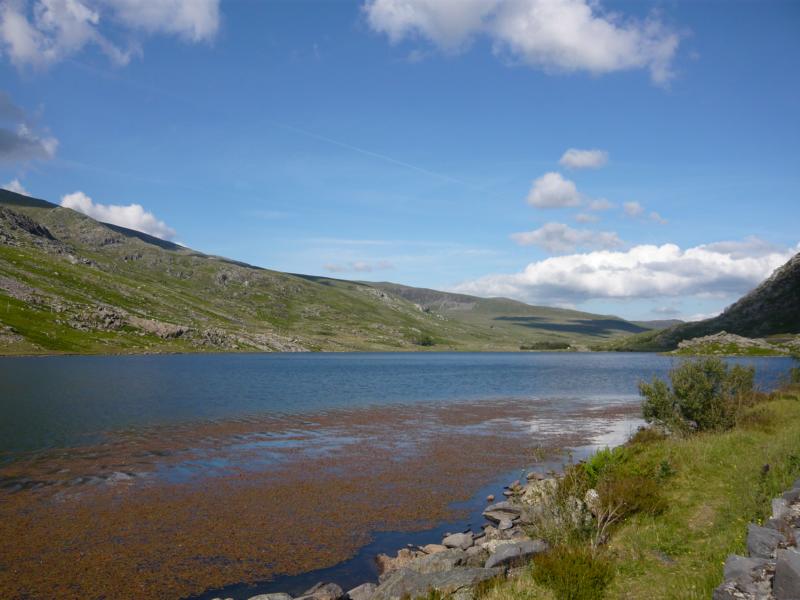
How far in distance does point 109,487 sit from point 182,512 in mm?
6762

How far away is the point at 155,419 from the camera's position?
2093 inches

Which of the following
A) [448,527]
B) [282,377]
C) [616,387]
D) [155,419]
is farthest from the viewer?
[282,377]

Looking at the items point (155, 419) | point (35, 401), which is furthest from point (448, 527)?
point (35, 401)

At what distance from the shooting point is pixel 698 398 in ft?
108

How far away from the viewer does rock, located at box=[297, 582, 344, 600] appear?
640 inches

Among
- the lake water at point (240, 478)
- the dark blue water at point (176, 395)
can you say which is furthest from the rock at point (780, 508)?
the dark blue water at point (176, 395)

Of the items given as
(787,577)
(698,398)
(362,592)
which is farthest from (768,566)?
(698,398)

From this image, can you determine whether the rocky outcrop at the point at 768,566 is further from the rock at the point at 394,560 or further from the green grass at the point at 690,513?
the rock at the point at 394,560

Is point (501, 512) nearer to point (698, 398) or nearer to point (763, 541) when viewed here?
point (763, 541)

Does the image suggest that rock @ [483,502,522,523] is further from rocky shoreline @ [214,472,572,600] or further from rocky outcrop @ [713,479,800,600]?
rocky outcrop @ [713,479,800,600]

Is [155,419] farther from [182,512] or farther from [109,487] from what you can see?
[182,512]

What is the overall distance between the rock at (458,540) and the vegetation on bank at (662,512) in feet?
14.9

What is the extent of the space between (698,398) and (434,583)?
2591 cm

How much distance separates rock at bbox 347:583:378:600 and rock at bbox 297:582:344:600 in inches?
12.5
